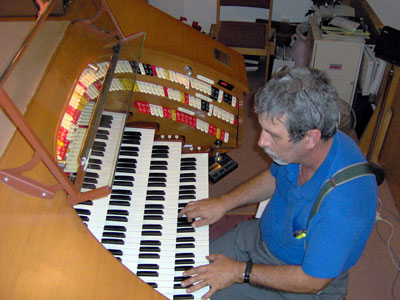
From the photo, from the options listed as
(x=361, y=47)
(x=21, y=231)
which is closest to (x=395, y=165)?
(x=361, y=47)

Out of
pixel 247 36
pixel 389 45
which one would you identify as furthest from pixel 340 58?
pixel 247 36

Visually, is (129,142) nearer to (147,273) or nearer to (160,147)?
(160,147)

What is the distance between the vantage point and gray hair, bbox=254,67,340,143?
135cm

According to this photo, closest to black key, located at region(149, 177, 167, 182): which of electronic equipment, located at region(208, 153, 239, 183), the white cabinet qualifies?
electronic equipment, located at region(208, 153, 239, 183)

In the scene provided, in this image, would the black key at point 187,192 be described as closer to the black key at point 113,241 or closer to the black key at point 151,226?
the black key at point 151,226

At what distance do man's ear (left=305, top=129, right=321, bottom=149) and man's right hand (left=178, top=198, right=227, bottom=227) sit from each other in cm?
68

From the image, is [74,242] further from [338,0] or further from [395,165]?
[338,0]

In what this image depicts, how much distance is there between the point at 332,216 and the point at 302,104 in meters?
0.41

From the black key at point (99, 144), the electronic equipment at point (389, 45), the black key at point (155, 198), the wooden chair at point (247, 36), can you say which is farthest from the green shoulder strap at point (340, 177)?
the wooden chair at point (247, 36)

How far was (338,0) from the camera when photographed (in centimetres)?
408

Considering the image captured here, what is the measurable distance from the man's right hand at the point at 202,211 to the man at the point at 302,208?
0.02 meters

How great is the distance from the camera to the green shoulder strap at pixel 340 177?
55.6 inches

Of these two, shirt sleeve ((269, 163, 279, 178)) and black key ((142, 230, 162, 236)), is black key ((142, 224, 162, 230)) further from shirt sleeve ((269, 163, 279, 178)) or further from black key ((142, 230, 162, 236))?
shirt sleeve ((269, 163, 279, 178))

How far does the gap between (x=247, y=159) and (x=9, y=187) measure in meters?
2.22
